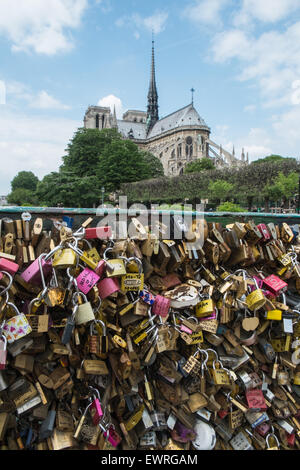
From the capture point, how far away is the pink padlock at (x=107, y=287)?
5.74ft

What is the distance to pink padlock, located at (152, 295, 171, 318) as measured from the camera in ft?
6.28

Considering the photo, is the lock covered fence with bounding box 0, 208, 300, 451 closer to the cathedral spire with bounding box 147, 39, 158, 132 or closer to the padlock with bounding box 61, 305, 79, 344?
the padlock with bounding box 61, 305, 79, 344

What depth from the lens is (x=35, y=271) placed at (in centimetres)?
165

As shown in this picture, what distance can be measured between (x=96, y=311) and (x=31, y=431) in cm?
74

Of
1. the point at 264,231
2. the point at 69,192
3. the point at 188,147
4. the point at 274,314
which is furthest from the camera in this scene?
the point at 188,147

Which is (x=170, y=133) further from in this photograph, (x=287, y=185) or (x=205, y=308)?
(x=205, y=308)

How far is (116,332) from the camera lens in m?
1.88

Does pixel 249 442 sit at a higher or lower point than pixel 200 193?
lower

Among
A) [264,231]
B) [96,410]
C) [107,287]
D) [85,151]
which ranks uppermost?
[85,151]

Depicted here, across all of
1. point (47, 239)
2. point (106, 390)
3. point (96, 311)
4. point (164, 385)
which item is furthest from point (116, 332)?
point (47, 239)

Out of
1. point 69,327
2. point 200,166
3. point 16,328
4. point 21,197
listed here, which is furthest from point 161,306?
point 21,197

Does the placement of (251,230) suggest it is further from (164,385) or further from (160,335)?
(164,385)

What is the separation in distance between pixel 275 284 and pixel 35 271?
5.33 feet

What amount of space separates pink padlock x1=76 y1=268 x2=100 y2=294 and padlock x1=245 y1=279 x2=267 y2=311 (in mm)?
1041
